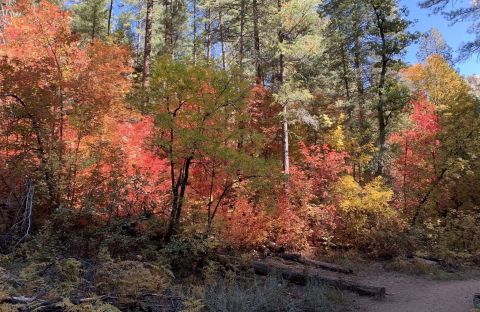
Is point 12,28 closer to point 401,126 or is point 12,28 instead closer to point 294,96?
point 294,96

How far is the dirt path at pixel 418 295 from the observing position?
8.28 meters

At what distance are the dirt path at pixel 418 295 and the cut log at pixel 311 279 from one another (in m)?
0.25

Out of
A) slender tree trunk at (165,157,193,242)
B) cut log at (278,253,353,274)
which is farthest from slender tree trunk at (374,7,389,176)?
slender tree trunk at (165,157,193,242)

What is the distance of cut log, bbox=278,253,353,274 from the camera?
11.3m

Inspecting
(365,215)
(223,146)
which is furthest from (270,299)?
(365,215)

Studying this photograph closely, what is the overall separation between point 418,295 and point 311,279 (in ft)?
8.77

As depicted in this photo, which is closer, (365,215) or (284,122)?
(365,215)

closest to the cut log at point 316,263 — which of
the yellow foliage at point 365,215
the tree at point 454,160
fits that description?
the yellow foliage at point 365,215

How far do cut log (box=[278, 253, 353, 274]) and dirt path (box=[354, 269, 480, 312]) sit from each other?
0.68 meters

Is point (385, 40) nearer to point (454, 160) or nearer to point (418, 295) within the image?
point (454, 160)

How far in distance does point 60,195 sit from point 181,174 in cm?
308

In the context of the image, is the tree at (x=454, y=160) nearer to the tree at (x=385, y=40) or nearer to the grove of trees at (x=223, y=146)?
the grove of trees at (x=223, y=146)

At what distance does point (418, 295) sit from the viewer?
9.40 meters

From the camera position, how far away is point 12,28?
1074 cm
